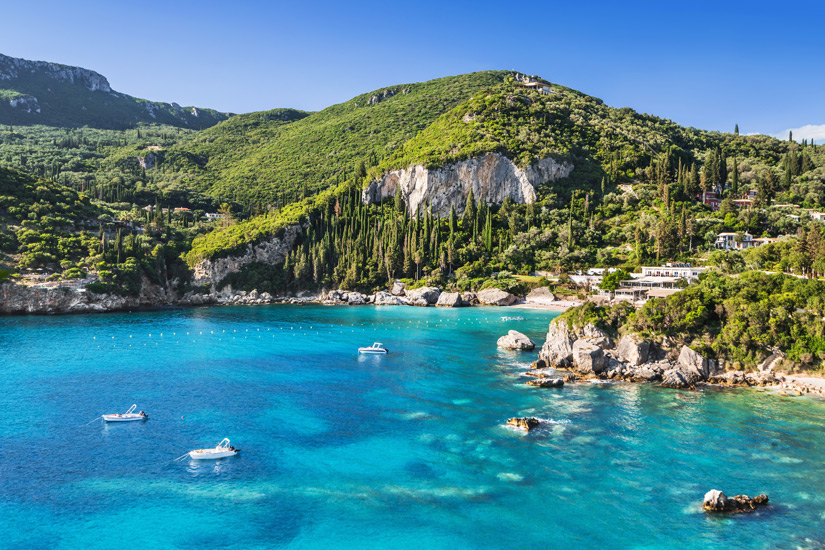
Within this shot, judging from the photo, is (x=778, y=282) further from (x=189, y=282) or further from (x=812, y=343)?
(x=189, y=282)

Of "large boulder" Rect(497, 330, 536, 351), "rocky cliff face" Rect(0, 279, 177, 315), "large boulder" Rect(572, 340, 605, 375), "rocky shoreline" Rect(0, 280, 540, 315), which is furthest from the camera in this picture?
"rocky shoreline" Rect(0, 280, 540, 315)

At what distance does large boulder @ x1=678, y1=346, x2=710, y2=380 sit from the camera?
4331 centimetres

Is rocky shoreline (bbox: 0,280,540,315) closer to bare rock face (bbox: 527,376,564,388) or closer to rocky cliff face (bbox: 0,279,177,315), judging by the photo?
rocky cliff face (bbox: 0,279,177,315)

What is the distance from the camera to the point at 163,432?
1300 inches

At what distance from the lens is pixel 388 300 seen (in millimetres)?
103938

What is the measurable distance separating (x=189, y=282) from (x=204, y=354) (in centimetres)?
5741

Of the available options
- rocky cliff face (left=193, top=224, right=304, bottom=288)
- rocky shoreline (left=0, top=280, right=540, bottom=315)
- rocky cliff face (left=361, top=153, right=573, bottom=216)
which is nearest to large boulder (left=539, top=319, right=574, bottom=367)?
rocky shoreline (left=0, top=280, right=540, bottom=315)

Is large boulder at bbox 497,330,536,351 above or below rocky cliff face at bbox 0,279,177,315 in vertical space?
below

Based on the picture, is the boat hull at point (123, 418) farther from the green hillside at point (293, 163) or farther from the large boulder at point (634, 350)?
the green hillside at point (293, 163)

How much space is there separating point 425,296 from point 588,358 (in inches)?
2202

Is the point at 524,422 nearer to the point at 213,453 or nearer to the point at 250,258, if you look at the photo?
the point at 213,453

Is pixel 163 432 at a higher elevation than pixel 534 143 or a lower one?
lower

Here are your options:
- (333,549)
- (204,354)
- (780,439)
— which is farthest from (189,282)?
(780,439)

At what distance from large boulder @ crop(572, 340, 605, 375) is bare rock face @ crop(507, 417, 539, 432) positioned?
1465cm
